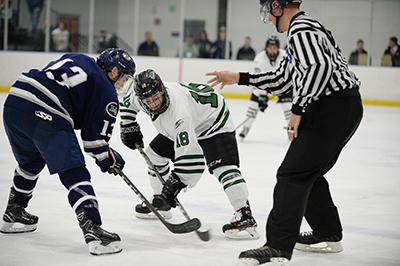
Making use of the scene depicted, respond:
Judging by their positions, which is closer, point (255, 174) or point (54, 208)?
point (54, 208)

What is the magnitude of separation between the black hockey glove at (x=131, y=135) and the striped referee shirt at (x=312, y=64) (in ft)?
3.84

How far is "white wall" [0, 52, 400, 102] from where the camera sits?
41.1ft

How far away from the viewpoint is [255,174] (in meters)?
5.84

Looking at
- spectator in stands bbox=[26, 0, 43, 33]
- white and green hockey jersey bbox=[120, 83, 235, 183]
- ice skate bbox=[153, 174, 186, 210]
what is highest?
spectator in stands bbox=[26, 0, 43, 33]

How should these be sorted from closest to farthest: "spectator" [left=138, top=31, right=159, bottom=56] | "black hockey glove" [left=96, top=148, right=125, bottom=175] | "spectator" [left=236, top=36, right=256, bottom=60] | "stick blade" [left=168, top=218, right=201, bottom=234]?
"black hockey glove" [left=96, top=148, right=125, bottom=175] → "stick blade" [left=168, top=218, right=201, bottom=234] → "spectator" [left=236, top=36, right=256, bottom=60] → "spectator" [left=138, top=31, right=159, bottom=56]

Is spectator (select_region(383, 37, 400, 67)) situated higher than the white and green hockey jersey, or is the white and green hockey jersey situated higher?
spectator (select_region(383, 37, 400, 67))

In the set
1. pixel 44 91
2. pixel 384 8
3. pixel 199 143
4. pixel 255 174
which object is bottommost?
pixel 255 174

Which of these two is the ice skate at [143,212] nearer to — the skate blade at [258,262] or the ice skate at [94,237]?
the ice skate at [94,237]

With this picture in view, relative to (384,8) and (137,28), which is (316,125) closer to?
(384,8)

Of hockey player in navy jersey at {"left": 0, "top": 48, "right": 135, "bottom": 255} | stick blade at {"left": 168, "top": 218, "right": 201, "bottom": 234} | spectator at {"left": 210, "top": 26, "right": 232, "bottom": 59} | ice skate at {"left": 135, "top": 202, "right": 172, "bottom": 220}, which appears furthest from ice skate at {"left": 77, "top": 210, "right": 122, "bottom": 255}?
spectator at {"left": 210, "top": 26, "right": 232, "bottom": 59}

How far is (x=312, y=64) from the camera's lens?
2.92m

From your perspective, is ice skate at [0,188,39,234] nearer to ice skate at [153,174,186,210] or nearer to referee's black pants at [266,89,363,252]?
ice skate at [153,174,186,210]

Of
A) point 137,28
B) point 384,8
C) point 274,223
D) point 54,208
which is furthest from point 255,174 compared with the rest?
point 137,28

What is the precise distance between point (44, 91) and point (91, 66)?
228 mm
